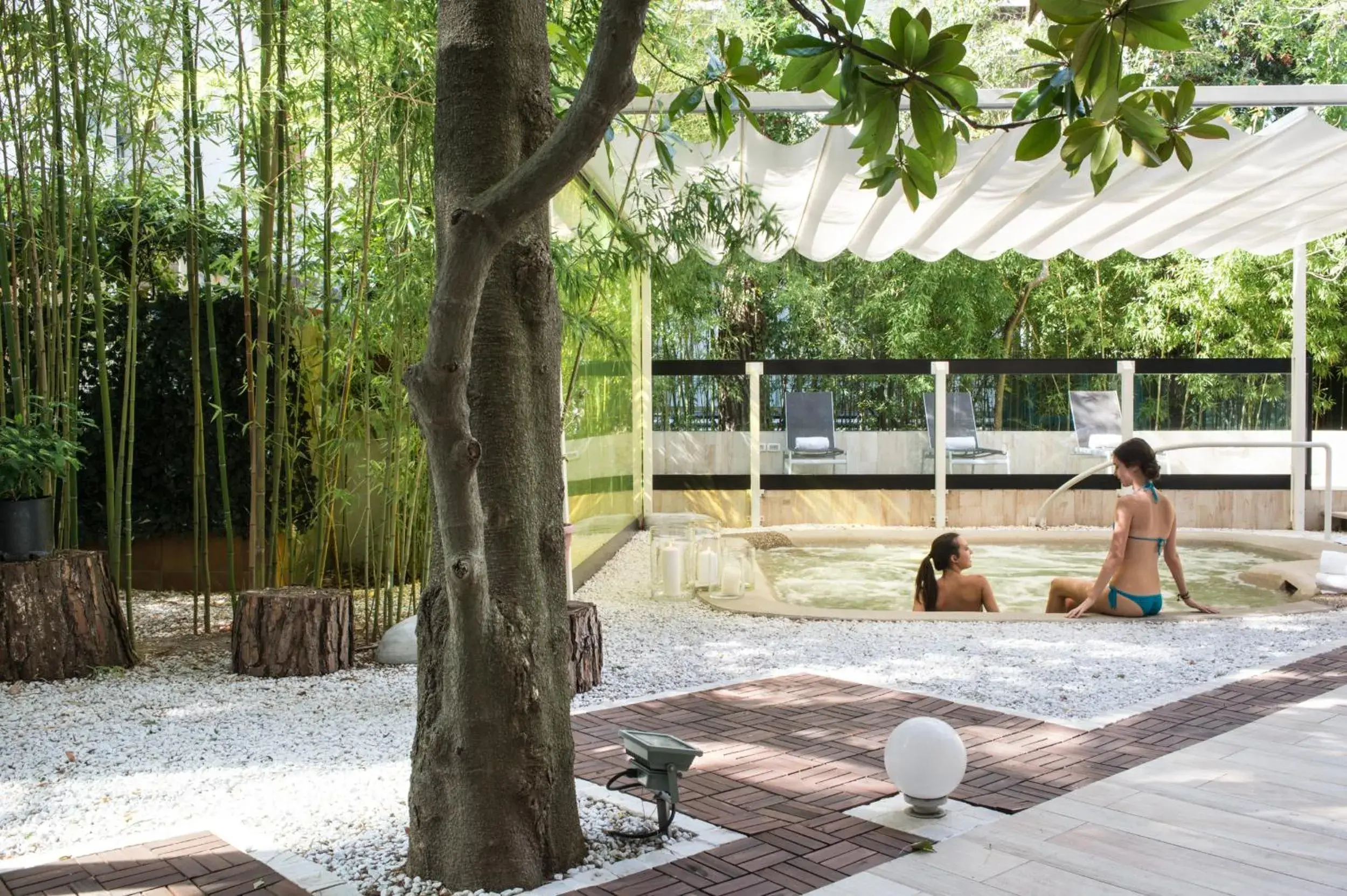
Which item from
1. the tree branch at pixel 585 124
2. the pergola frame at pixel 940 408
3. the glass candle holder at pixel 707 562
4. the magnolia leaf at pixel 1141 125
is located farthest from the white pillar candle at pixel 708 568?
the magnolia leaf at pixel 1141 125

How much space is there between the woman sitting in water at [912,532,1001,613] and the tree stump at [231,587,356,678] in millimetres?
3286

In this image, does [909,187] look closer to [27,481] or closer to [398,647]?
[398,647]

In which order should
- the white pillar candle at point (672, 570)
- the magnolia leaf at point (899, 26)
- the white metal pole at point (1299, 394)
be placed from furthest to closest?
1. the white metal pole at point (1299, 394)
2. the white pillar candle at point (672, 570)
3. the magnolia leaf at point (899, 26)

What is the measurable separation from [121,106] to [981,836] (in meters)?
4.54

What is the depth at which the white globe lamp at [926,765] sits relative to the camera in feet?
9.75

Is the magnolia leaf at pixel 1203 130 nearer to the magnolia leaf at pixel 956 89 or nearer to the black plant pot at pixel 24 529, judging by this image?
the magnolia leaf at pixel 956 89

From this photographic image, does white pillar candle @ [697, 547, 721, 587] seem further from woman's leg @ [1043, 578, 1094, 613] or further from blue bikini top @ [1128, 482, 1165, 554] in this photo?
blue bikini top @ [1128, 482, 1165, 554]

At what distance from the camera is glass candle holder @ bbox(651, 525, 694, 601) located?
23.0 feet

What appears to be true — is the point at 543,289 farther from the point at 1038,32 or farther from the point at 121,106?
the point at 1038,32

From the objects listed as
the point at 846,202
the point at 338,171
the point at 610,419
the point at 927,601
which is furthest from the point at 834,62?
the point at 610,419

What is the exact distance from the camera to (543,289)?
2652mm

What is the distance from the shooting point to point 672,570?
7.01 metres

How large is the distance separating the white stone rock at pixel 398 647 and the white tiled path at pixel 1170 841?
2.86 m

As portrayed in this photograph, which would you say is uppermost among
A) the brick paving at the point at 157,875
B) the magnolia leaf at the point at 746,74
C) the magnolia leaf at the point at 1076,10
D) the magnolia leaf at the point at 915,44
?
the magnolia leaf at the point at 746,74
